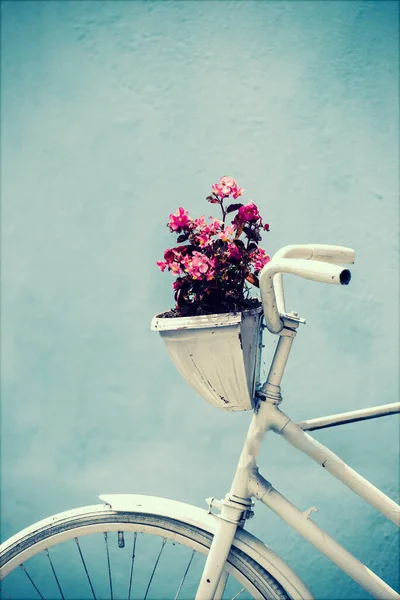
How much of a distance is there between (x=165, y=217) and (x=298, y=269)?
1.09 metres

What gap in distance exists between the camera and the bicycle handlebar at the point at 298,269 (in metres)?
1.22

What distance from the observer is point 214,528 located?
59.6 inches

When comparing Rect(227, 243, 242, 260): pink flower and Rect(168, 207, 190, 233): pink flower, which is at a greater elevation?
Rect(168, 207, 190, 233): pink flower

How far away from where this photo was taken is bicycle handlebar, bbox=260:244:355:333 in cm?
122

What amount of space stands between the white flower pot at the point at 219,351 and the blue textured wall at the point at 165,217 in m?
0.82

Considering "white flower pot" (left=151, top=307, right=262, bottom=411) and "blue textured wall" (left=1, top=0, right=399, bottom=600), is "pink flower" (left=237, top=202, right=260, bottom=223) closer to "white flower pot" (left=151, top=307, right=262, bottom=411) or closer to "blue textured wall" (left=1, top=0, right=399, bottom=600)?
"white flower pot" (left=151, top=307, right=262, bottom=411)

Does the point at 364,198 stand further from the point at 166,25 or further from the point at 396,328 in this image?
the point at 166,25

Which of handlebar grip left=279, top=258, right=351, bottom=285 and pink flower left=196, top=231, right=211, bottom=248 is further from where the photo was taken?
pink flower left=196, top=231, right=211, bottom=248

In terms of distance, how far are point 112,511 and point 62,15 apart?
164 cm

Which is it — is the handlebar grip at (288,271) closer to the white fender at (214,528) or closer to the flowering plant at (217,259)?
the flowering plant at (217,259)

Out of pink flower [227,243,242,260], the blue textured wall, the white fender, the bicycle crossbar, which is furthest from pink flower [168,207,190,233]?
the blue textured wall

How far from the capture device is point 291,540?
7.32ft

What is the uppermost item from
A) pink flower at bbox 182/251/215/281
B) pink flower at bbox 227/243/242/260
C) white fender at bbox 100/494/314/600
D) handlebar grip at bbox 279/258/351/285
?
pink flower at bbox 227/243/242/260

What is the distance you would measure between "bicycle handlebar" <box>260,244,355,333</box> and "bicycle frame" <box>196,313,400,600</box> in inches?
3.2
